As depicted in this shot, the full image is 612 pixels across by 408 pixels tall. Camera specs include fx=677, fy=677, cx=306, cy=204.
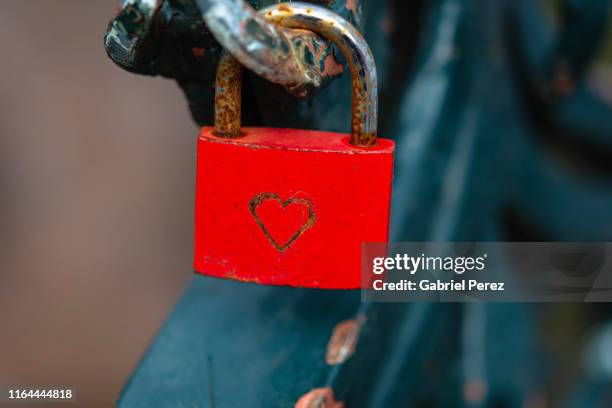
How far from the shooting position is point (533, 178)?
124 cm

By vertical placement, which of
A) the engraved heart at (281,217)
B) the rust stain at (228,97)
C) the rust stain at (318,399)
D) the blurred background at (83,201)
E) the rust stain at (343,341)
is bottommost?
the blurred background at (83,201)

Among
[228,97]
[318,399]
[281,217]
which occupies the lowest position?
[318,399]

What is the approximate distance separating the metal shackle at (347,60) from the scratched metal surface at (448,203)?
0.21 ft

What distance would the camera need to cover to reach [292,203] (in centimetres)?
60

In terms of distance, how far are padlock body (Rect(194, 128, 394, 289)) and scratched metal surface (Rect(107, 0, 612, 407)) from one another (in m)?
0.08

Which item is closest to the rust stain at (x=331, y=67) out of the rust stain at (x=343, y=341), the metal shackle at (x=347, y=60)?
the metal shackle at (x=347, y=60)

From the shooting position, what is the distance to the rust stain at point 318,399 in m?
0.66

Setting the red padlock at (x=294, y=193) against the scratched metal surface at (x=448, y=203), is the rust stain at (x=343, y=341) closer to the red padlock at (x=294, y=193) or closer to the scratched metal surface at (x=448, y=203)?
the scratched metal surface at (x=448, y=203)

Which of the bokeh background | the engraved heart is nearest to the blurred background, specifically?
the bokeh background

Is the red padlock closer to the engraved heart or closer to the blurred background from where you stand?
the engraved heart

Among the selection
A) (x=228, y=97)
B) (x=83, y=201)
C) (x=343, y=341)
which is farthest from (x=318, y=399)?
(x=83, y=201)

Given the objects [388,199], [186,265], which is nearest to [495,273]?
[388,199]

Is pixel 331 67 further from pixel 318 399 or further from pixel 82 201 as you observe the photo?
pixel 82 201

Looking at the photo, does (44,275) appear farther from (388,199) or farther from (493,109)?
(388,199)
